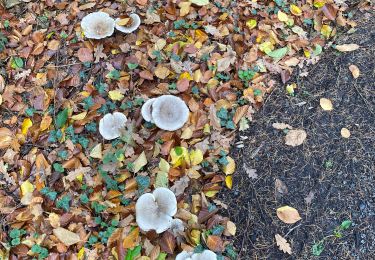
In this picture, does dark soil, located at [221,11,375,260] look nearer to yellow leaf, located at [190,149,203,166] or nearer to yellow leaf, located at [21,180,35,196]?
yellow leaf, located at [190,149,203,166]

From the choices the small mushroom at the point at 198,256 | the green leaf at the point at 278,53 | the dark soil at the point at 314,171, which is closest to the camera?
the small mushroom at the point at 198,256

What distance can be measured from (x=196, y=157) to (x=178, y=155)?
16 cm

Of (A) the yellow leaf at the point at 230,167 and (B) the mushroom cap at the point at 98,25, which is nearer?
(A) the yellow leaf at the point at 230,167

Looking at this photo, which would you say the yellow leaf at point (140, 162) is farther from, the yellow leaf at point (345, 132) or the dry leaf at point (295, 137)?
the yellow leaf at point (345, 132)

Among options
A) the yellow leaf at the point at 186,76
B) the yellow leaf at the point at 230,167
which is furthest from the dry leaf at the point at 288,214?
the yellow leaf at the point at 186,76

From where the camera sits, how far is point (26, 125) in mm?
3621

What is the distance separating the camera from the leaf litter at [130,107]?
3207mm

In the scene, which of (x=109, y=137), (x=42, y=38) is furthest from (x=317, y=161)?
(x=42, y=38)

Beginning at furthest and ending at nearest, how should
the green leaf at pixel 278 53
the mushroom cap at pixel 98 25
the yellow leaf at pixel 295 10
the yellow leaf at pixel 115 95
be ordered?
the yellow leaf at pixel 295 10
the green leaf at pixel 278 53
the mushroom cap at pixel 98 25
the yellow leaf at pixel 115 95

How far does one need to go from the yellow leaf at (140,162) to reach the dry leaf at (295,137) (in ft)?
4.27

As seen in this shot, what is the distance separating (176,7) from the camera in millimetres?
4273

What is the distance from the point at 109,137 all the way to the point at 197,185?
2.84 feet

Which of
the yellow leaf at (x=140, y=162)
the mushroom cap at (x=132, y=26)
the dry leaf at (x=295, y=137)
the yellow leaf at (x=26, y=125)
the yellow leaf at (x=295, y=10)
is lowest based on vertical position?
the dry leaf at (x=295, y=137)

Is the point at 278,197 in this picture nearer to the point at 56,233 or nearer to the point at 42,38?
the point at 56,233
